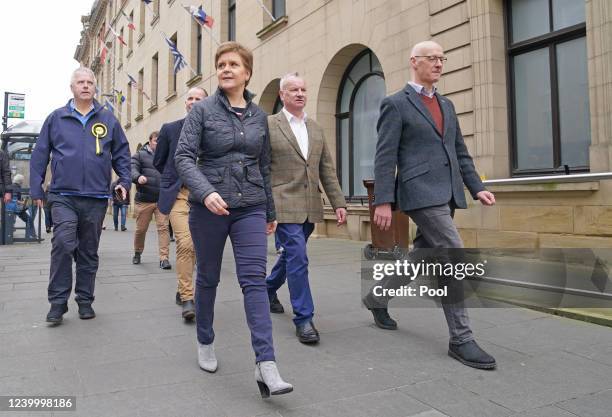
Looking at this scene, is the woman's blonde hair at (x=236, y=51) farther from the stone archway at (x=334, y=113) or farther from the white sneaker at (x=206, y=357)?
the stone archway at (x=334, y=113)

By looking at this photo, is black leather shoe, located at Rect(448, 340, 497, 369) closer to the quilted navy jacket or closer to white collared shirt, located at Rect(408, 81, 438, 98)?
the quilted navy jacket

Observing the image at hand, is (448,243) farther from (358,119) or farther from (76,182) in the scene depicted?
(358,119)

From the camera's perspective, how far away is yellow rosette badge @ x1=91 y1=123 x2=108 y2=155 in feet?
13.9

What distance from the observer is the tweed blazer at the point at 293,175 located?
→ 11.7 ft

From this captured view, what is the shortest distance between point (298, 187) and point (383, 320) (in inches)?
47.9

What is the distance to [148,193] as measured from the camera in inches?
283

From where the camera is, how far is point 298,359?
3.09 meters

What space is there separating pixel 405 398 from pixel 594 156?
15.4 ft

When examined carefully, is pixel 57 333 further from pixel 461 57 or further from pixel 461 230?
pixel 461 57

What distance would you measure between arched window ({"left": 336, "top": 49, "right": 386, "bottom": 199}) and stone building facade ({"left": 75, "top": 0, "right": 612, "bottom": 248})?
25 millimetres

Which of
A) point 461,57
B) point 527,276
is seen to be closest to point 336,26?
point 461,57

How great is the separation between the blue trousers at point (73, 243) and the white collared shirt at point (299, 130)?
178cm

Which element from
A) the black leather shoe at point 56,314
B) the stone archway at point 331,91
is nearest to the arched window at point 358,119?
the stone archway at point 331,91

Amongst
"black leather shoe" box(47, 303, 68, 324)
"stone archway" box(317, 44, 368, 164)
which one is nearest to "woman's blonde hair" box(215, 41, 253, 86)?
"black leather shoe" box(47, 303, 68, 324)
